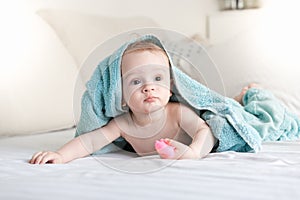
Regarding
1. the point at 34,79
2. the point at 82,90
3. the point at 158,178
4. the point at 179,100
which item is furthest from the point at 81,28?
the point at 158,178

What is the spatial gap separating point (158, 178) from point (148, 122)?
0.31 m

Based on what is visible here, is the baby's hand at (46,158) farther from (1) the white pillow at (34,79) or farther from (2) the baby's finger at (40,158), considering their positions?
(1) the white pillow at (34,79)

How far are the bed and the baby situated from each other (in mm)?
37

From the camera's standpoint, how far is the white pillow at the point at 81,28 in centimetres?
178

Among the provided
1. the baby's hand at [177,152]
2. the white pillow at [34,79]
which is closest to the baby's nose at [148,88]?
the baby's hand at [177,152]

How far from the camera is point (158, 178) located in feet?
2.74

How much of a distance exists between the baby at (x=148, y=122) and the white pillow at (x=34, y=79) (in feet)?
1.37

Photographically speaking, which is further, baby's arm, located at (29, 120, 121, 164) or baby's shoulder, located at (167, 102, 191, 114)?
baby's shoulder, located at (167, 102, 191, 114)

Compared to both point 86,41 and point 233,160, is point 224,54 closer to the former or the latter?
point 86,41

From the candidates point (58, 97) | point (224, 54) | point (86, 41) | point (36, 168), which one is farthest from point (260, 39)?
point (36, 168)

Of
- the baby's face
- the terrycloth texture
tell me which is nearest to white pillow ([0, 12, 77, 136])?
the terrycloth texture

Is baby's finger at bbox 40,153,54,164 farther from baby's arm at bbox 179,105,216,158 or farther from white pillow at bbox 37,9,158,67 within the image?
white pillow at bbox 37,9,158,67

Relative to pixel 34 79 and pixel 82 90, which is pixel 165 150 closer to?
pixel 82 90

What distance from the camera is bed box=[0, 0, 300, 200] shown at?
0.79 meters
